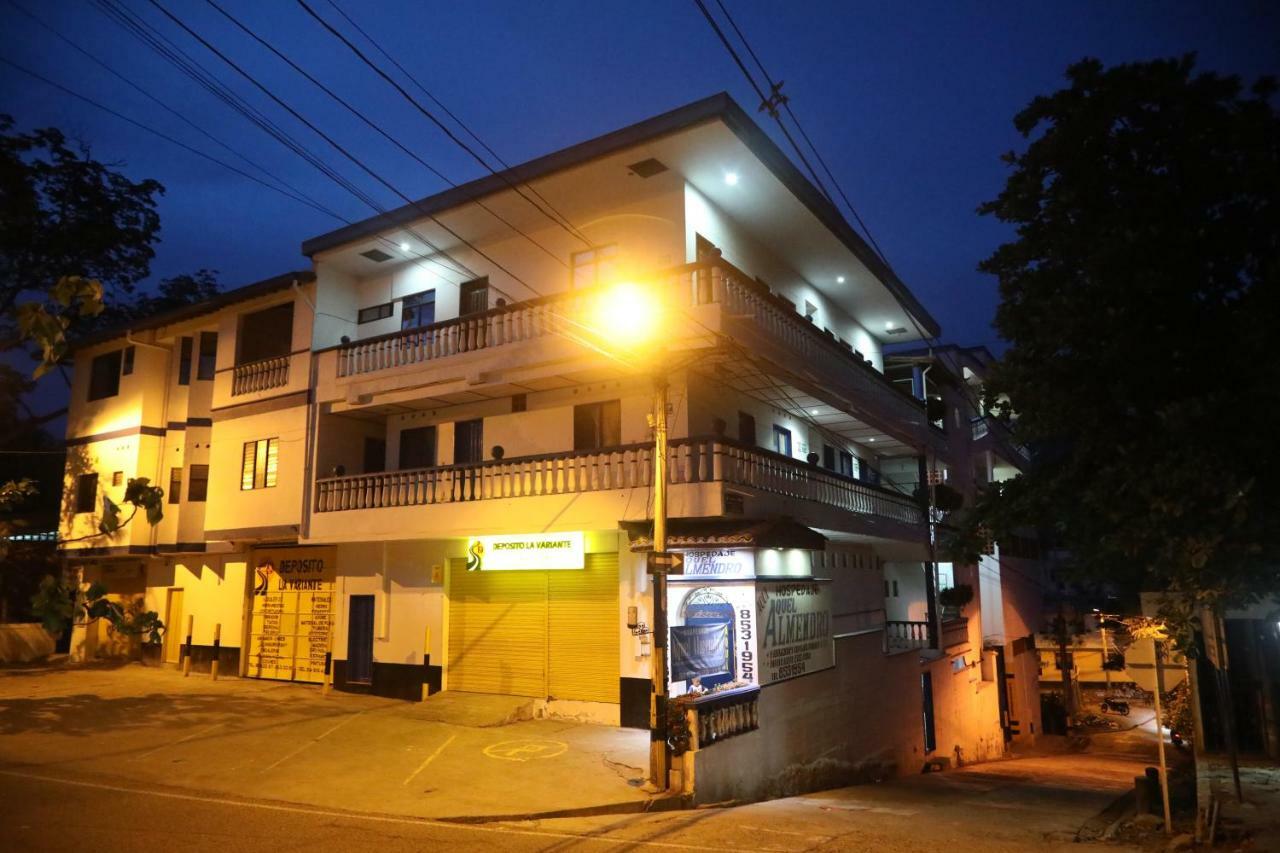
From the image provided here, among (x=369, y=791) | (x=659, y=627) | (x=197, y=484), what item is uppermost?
(x=197, y=484)

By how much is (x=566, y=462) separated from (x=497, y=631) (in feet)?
15.1

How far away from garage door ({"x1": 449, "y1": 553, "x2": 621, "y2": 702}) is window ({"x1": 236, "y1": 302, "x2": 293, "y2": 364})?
354 inches

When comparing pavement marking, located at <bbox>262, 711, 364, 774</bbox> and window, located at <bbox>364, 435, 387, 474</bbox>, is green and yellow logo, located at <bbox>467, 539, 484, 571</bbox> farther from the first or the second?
window, located at <bbox>364, 435, 387, 474</bbox>

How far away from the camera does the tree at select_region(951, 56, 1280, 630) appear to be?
31.9 ft

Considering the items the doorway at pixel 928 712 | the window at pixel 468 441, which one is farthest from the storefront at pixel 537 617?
the doorway at pixel 928 712

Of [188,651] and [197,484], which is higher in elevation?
[197,484]

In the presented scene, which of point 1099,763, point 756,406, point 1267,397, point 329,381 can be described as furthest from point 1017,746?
point 329,381

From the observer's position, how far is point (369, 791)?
11320mm

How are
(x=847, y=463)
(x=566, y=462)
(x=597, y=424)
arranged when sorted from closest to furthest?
(x=566, y=462) < (x=597, y=424) < (x=847, y=463)

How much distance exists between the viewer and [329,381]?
2019 centimetres

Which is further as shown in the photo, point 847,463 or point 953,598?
point 953,598

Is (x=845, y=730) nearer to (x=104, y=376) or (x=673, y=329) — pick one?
(x=673, y=329)

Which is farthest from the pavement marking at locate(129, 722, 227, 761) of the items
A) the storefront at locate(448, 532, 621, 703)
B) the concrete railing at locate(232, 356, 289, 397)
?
the concrete railing at locate(232, 356, 289, 397)

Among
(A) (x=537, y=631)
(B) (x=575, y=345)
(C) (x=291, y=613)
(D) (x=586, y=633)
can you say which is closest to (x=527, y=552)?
(A) (x=537, y=631)
